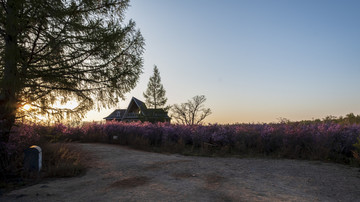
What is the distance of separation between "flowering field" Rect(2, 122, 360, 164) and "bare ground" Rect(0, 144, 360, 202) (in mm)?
1229

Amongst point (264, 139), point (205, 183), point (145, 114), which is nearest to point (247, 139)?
point (264, 139)

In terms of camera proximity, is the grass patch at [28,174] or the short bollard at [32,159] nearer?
the grass patch at [28,174]

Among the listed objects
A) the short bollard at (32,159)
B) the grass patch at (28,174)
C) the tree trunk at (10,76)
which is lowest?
the grass patch at (28,174)

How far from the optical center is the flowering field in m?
7.45

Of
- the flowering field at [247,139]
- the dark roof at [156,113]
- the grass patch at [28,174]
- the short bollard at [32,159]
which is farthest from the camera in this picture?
the dark roof at [156,113]

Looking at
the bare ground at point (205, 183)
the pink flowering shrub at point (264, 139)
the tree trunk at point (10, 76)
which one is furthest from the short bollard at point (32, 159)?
the pink flowering shrub at point (264, 139)

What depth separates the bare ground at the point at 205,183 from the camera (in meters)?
4.03

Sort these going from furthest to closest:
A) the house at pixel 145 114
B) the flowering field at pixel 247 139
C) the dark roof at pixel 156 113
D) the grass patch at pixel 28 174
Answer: the dark roof at pixel 156 113 < the house at pixel 145 114 < the flowering field at pixel 247 139 < the grass patch at pixel 28 174

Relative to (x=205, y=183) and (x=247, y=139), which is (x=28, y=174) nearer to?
(x=205, y=183)

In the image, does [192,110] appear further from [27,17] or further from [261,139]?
[27,17]

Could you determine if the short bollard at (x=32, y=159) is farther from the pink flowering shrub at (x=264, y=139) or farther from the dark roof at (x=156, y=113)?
the dark roof at (x=156, y=113)

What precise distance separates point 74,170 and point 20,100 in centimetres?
264

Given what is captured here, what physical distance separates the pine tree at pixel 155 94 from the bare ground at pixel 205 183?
2390cm

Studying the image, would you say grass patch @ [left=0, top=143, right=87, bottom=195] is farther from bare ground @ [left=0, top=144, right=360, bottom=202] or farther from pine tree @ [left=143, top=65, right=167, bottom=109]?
pine tree @ [left=143, top=65, right=167, bottom=109]
